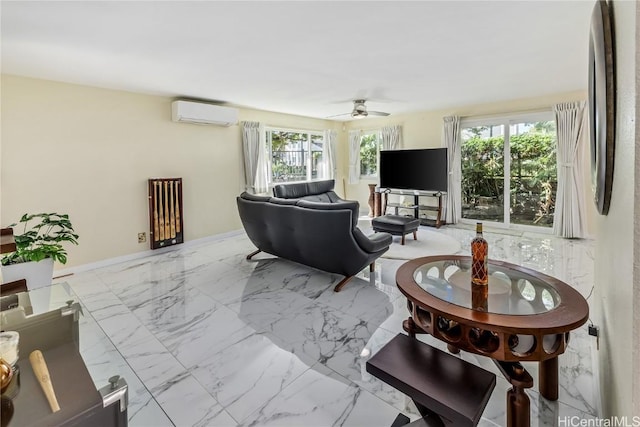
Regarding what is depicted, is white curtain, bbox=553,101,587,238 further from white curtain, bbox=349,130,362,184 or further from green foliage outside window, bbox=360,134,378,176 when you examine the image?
white curtain, bbox=349,130,362,184

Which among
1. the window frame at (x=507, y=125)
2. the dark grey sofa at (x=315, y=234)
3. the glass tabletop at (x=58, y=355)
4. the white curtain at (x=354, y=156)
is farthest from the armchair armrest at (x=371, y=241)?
the white curtain at (x=354, y=156)

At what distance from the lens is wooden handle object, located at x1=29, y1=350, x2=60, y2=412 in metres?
0.93

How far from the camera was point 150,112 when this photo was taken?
4.45 meters

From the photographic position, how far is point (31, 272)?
2.55 m

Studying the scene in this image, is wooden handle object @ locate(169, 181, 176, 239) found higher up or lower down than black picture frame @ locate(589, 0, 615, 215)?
lower down

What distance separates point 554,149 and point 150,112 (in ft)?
20.7

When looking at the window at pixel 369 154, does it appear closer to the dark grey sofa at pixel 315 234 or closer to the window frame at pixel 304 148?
the window frame at pixel 304 148

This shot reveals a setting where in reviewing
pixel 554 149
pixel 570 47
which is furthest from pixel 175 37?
pixel 554 149

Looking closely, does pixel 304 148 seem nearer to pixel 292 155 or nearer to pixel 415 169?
pixel 292 155

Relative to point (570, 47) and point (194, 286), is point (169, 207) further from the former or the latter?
point (570, 47)

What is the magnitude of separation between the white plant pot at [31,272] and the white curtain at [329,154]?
559 centimetres

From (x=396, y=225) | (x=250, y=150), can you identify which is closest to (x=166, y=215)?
(x=250, y=150)

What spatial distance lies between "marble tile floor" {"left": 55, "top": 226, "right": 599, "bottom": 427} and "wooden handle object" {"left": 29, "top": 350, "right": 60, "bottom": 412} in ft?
0.45

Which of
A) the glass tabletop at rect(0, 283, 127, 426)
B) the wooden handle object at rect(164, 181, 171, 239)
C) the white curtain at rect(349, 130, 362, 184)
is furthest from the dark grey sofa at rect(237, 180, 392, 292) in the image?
the white curtain at rect(349, 130, 362, 184)
